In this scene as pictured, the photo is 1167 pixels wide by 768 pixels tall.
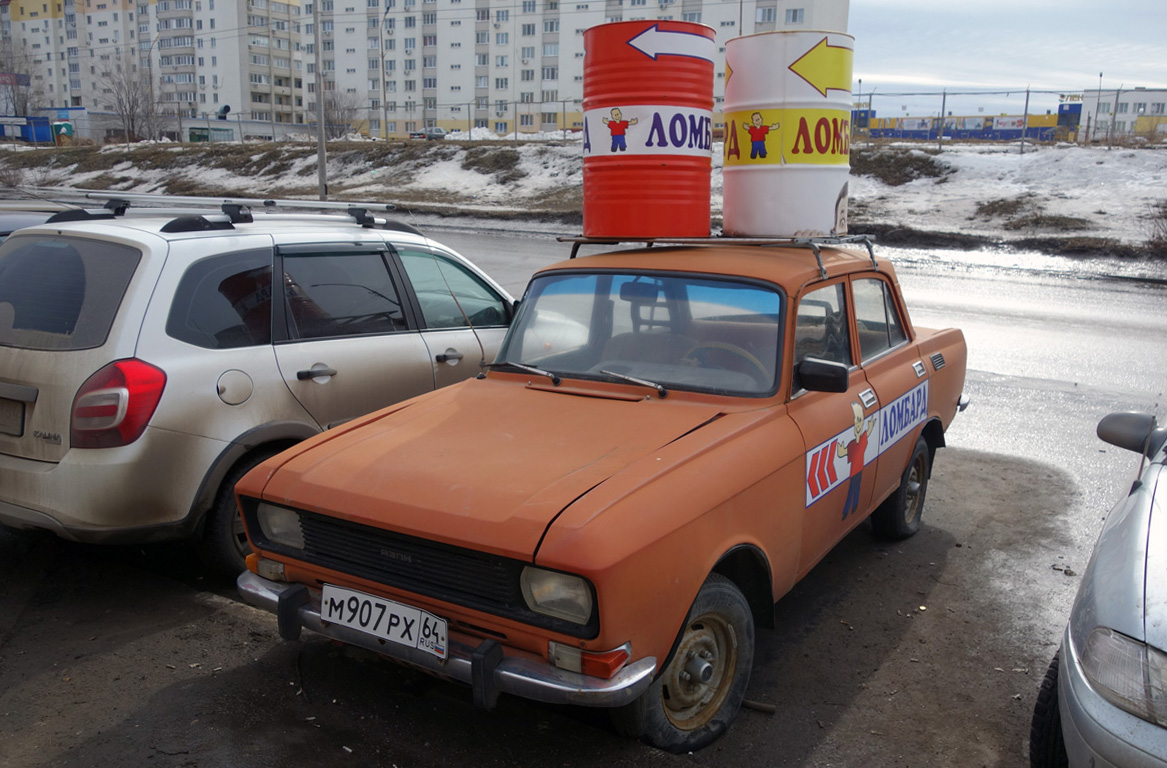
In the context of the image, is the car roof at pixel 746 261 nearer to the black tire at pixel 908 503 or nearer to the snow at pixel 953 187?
the black tire at pixel 908 503

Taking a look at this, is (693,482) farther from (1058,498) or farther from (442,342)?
(1058,498)

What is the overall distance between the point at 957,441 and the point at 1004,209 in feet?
56.2

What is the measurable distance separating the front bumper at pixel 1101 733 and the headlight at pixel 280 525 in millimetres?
2496

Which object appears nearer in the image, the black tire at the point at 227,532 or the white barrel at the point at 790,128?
the black tire at the point at 227,532

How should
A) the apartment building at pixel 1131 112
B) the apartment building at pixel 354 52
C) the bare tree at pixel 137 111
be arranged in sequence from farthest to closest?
the apartment building at pixel 354 52, the bare tree at pixel 137 111, the apartment building at pixel 1131 112

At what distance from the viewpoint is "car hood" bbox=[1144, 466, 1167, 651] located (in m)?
2.29

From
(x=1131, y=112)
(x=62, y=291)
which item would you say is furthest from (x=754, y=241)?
(x=1131, y=112)

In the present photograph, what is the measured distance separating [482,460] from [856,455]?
5.92 ft

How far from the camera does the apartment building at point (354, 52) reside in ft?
273

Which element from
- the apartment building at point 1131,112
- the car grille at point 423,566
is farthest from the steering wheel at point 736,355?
the apartment building at point 1131,112

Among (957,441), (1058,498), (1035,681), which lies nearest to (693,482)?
(1035,681)

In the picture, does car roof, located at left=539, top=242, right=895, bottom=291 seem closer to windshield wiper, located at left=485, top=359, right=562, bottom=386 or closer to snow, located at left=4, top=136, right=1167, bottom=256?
windshield wiper, located at left=485, top=359, right=562, bottom=386

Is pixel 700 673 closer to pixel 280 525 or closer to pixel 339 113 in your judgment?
pixel 280 525

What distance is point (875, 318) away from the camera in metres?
4.60
